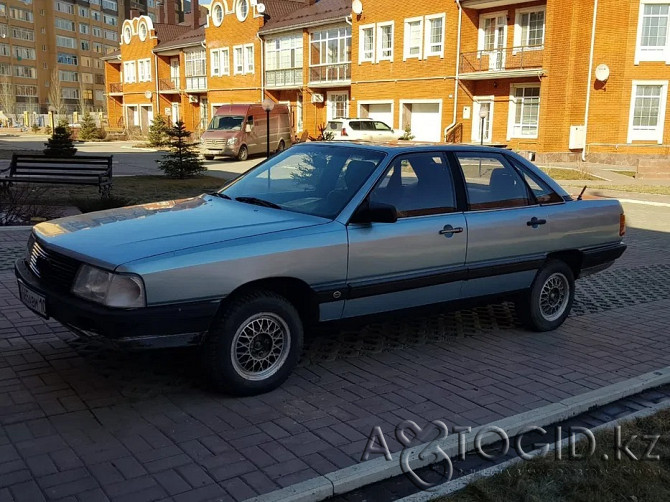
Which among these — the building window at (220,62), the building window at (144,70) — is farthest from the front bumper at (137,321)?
the building window at (144,70)

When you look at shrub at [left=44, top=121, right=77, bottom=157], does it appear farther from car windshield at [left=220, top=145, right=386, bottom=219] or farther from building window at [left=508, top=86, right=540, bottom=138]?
car windshield at [left=220, top=145, right=386, bottom=219]

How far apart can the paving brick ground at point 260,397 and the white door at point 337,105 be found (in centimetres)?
3566

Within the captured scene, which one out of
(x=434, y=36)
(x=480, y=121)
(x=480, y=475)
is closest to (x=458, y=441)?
(x=480, y=475)

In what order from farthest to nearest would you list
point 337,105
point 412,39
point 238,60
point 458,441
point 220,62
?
point 220,62 → point 238,60 → point 337,105 → point 412,39 → point 458,441

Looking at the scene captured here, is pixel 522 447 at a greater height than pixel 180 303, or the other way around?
pixel 180 303

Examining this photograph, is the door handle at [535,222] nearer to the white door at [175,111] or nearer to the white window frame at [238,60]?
the white window frame at [238,60]

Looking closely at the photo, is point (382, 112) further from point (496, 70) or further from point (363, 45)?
point (496, 70)

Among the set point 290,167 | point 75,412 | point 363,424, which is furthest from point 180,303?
point 290,167

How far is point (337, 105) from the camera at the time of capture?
4225 centimetres

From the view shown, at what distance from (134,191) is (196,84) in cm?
3808

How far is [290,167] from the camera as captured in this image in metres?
5.84

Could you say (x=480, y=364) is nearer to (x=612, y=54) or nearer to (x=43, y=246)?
(x=43, y=246)

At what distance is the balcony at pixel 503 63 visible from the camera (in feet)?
98.7

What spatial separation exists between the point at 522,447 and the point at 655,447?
79 centimetres
